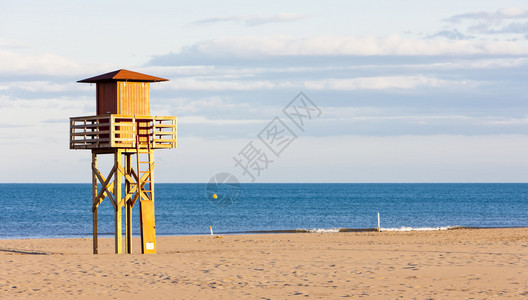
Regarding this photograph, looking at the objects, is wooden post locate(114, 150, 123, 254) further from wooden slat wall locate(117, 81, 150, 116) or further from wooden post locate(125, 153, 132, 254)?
wooden slat wall locate(117, 81, 150, 116)

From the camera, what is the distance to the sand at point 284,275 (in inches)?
570

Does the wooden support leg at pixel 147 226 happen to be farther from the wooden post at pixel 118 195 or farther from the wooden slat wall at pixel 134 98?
the wooden slat wall at pixel 134 98

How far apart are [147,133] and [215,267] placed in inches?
269

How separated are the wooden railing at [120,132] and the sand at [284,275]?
13.6ft

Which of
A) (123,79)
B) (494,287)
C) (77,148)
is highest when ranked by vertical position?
(123,79)

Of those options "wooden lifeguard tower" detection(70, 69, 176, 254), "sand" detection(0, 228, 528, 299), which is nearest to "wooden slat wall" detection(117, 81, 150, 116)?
"wooden lifeguard tower" detection(70, 69, 176, 254)

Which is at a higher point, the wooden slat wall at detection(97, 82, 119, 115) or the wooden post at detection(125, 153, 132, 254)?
the wooden slat wall at detection(97, 82, 119, 115)

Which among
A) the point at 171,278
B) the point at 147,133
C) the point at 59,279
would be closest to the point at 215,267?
the point at 171,278

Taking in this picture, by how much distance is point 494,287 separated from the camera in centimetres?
1482

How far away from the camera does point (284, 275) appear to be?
55.5ft

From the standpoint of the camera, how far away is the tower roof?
23.1 m

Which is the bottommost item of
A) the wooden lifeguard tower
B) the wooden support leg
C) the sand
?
the sand

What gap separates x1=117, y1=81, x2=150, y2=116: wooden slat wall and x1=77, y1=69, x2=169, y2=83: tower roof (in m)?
0.25

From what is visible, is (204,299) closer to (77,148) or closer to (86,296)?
(86,296)
